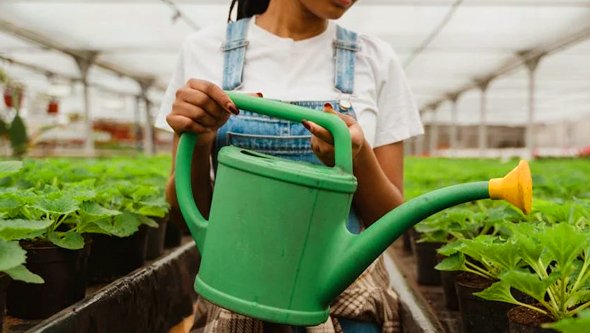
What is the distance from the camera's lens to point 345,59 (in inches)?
53.6

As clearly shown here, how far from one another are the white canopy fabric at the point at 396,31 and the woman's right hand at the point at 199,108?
6.29 meters

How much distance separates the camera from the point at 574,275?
3.20 ft

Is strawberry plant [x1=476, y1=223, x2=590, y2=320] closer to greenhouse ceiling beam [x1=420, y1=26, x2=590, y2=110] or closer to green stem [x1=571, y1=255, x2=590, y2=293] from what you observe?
green stem [x1=571, y1=255, x2=590, y2=293]

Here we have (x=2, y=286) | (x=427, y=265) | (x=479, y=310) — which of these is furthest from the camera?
(x=427, y=265)

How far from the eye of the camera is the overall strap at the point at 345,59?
133 centimetres

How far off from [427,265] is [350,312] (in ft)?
3.48

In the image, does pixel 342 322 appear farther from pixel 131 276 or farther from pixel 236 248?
pixel 131 276

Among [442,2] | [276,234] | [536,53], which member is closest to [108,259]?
[276,234]

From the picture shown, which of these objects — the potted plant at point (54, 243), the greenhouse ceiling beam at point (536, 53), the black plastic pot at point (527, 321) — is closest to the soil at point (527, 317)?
the black plastic pot at point (527, 321)

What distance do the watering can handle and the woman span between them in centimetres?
19

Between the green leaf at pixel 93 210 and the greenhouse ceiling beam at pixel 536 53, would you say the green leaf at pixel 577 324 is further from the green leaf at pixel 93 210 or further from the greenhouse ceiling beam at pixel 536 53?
the greenhouse ceiling beam at pixel 536 53

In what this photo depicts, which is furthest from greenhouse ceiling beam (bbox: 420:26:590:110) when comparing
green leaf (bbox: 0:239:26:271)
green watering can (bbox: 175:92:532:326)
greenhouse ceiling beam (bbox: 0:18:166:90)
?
green leaf (bbox: 0:239:26:271)

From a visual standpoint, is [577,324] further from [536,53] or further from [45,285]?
[536,53]

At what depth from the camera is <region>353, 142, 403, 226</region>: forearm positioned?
1.10 metres
